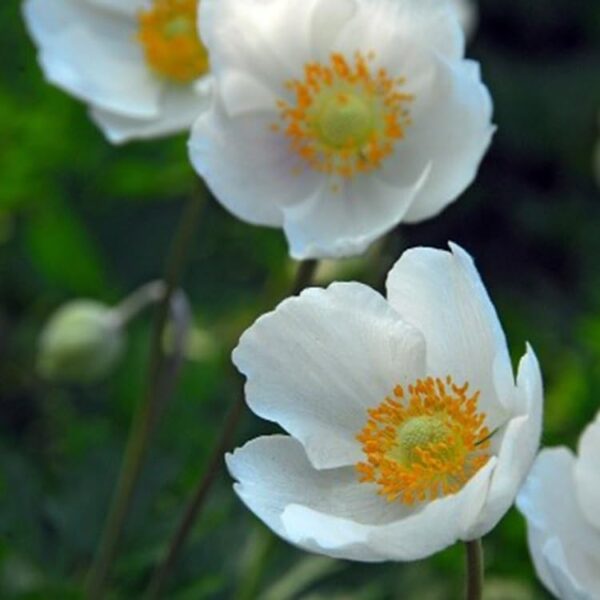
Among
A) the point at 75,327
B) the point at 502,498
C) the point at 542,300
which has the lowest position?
the point at 542,300

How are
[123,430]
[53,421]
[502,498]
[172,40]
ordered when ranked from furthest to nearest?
[53,421] < [123,430] < [172,40] < [502,498]

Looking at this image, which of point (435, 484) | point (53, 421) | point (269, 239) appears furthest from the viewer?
point (269, 239)

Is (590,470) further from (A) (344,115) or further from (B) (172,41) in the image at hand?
(B) (172,41)

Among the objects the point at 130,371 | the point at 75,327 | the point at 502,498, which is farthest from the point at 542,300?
the point at 502,498

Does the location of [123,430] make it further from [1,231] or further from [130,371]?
[1,231]

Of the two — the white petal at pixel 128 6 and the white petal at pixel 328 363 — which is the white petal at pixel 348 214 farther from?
the white petal at pixel 128 6

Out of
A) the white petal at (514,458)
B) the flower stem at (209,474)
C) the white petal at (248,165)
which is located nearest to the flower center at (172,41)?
the white petal at (248,165)

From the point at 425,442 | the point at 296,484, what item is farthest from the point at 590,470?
the point at 296,484
